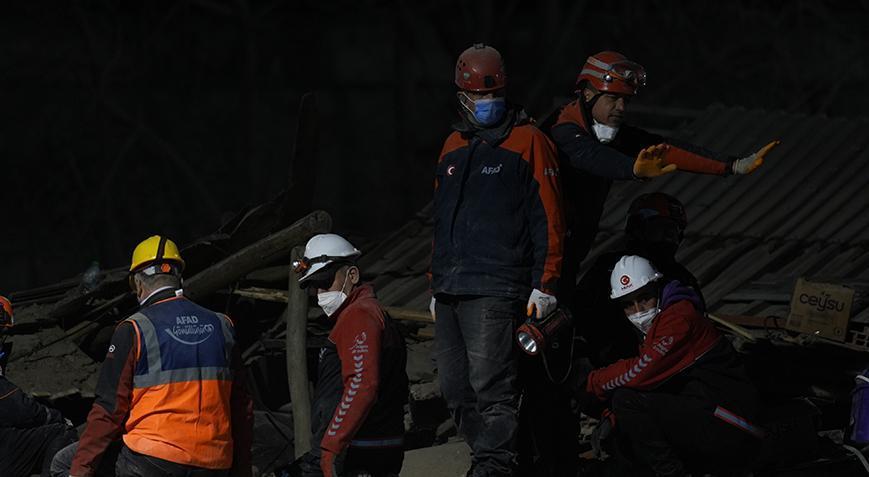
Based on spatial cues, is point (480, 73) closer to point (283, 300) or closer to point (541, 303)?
point (541, 303)

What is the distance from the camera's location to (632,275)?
29.2 ft

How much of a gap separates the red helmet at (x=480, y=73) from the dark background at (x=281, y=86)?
16.6 meters

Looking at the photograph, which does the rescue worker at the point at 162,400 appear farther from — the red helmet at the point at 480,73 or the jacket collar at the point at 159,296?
the red helmet at the point at 480,73

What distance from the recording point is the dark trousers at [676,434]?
8773 mm

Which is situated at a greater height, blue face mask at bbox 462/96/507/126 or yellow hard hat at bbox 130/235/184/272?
blue face mask at bbox 462/96/507/126

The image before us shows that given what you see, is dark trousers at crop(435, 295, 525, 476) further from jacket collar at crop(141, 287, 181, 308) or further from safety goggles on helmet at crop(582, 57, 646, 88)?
jacket collar at crop(141, 287, 181, 308)

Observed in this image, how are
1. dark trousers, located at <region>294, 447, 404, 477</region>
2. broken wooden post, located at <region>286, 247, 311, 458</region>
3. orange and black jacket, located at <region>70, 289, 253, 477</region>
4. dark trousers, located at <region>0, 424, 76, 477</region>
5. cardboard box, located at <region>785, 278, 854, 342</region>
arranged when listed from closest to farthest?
orange and black jacket, located at <region>70, 289, 253, 477</region> < dark trousers, located at <region>294, 447, 404, 477</region> < dark trousers, located at <region>0, 424, 76, 477</region> < cardboard box, located at <region>785, 278, 854, 342</region> < broken wooden post, located at <region>286, 247, 311, 458</region>

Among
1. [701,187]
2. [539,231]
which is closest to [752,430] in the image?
[539,231]

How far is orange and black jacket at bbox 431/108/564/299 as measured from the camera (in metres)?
8.24

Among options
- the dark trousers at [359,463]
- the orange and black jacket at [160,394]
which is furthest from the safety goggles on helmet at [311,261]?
the dark trousers at [359,463]

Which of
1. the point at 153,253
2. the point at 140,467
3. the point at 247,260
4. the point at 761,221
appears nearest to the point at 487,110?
the point at 153,253

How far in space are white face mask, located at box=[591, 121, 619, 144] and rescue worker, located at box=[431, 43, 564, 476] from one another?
0.43 meters

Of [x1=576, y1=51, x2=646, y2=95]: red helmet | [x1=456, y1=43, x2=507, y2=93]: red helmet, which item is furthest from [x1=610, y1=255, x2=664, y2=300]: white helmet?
[x1=456, y1=43, x2=507, y2=93]: red helmet

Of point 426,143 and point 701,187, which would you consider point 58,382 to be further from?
point 426,143
